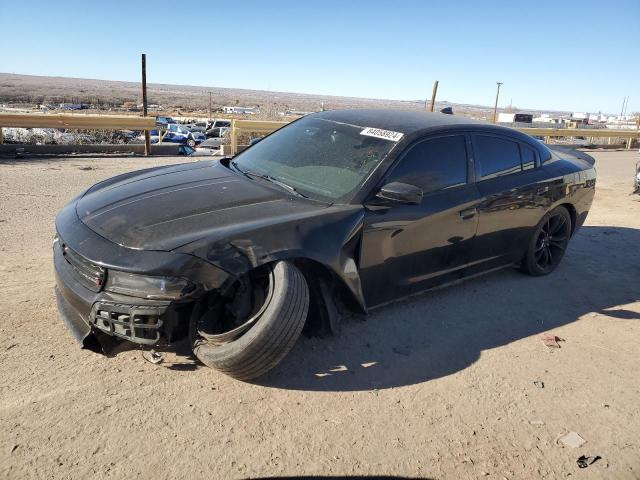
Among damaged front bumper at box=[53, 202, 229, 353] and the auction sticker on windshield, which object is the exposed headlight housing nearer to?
damaged front bumper at box=[53, 202, 229, 353]

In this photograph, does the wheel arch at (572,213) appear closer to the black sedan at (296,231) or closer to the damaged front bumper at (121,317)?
the black sedan at (296,231)

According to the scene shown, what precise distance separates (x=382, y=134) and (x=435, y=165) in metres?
0.50

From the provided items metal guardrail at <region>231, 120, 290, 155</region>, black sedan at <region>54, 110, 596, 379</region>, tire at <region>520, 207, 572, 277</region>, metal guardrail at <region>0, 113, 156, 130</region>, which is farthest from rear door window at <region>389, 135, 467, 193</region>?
metal guardrail at <region>231, 120, 290, 155</region>

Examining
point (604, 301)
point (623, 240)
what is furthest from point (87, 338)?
point (623, 240)

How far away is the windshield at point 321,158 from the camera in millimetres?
3660

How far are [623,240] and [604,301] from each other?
2666mm

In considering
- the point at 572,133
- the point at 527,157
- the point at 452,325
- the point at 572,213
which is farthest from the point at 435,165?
the point at 572,133

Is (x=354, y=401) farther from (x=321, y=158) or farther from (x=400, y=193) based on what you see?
(x=321, y=158)

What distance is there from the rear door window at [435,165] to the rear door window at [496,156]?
23 centimetres

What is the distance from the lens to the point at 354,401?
2961 mm

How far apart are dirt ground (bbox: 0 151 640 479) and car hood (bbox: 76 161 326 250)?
83cm

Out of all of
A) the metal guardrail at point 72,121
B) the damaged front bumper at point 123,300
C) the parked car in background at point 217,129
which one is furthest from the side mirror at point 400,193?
the parked car in background at point 217,129

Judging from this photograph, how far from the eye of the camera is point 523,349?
12.3ft

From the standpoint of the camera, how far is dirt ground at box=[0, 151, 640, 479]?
96.9 inches
